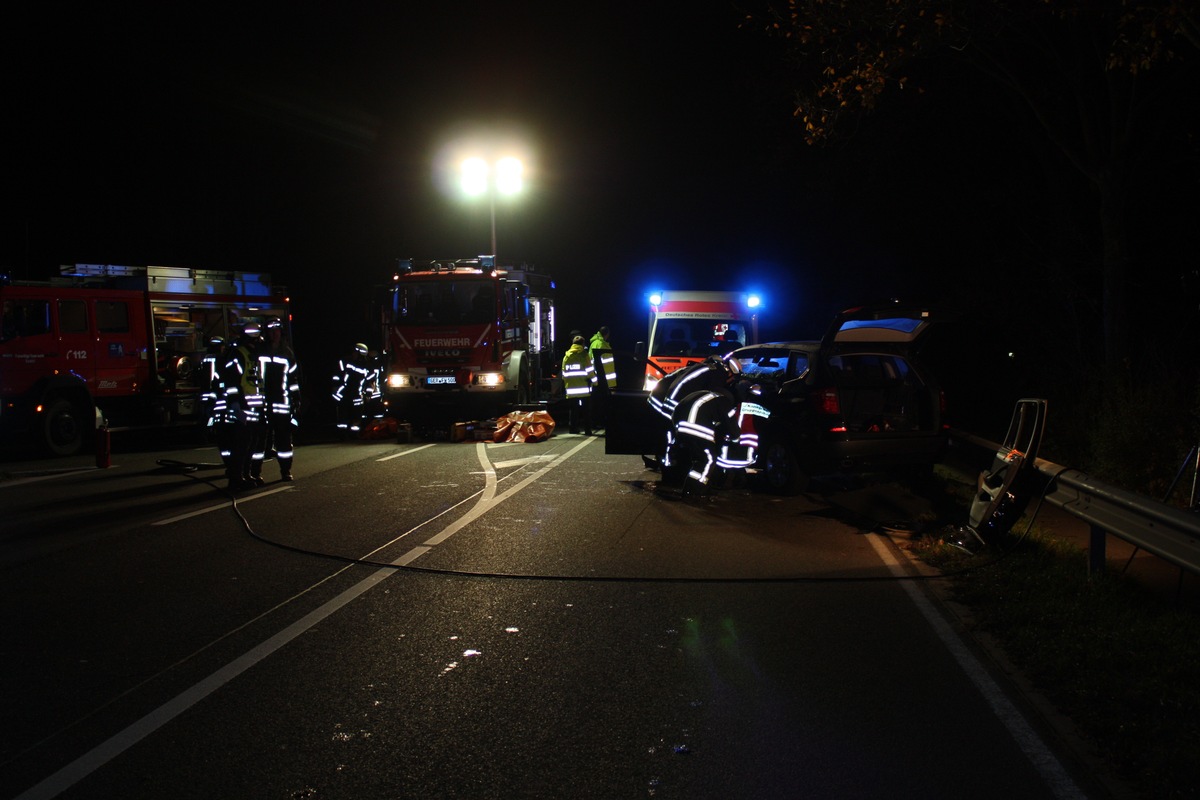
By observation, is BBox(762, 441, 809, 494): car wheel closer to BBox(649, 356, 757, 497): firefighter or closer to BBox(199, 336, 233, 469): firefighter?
BBox(649, 356, 757, 497): firefighter

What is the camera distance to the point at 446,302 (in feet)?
61.4

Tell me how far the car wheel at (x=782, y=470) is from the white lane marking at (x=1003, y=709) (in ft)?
12.6

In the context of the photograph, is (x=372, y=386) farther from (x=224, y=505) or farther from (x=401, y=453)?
(x=224, y=505)

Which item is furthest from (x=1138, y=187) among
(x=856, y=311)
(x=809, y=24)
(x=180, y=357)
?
(x=180, y=357)

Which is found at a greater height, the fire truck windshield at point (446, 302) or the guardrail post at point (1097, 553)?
the fire truck windshield at point (446, 302)

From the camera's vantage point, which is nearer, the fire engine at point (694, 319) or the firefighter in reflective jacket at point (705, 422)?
the firefighter in reflective jacket at point (705, 422)

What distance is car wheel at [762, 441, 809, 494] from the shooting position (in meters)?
10.8

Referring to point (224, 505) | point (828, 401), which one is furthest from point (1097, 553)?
point (224, 505)

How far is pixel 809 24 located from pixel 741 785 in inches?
369

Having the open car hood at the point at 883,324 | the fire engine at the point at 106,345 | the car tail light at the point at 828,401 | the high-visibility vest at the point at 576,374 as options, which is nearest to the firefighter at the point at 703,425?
the car tail light at the point at 828,401

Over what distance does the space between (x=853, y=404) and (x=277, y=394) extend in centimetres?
691

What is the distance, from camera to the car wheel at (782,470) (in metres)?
10.8

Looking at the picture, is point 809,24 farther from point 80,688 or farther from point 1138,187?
point 1138,187

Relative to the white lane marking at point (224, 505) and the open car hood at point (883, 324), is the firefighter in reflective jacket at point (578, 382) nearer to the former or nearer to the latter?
the open car hood at point (883, 324)
